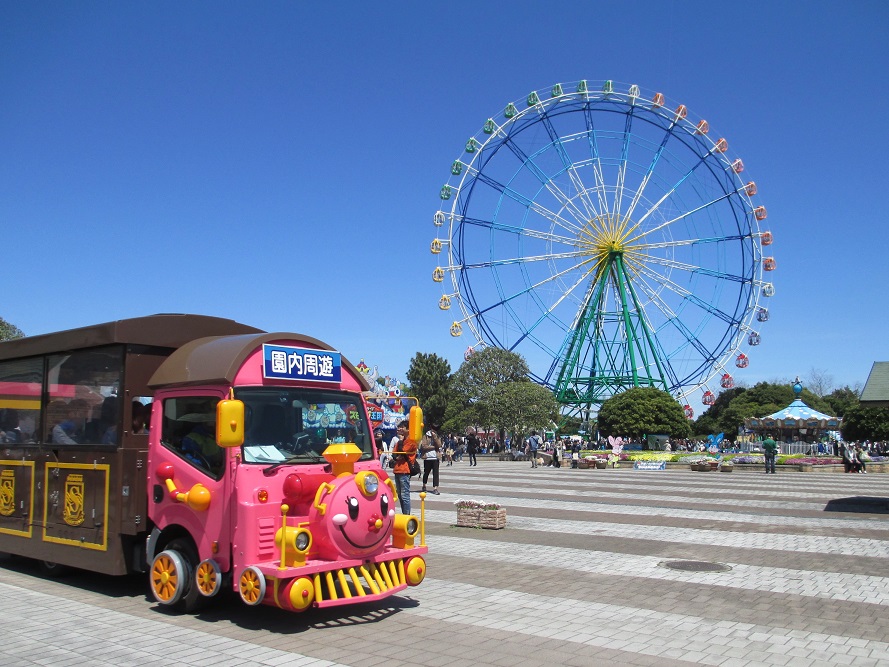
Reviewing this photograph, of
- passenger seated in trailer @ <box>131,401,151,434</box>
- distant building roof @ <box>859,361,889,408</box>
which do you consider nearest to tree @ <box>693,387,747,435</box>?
distant building roof @ <box>859,361,889,408</box>

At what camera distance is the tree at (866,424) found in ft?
177

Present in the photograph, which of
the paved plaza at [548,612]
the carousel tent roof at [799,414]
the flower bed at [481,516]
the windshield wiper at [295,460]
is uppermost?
the carousel tent roof at [799,414]

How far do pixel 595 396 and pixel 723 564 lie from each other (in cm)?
4393

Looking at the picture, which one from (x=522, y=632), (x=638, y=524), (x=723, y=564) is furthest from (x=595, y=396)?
(x=522, y=632)

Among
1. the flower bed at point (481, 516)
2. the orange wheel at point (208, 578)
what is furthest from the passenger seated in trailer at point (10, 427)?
the flower bed at point (481, 516)

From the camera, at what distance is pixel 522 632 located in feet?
21.4

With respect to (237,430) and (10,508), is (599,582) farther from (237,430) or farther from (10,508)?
(10,508)

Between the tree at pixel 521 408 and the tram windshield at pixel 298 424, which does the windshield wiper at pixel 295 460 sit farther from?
the tree at pixel 521 408

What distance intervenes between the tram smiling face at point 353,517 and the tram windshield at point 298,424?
64cm

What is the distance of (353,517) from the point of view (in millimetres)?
6594

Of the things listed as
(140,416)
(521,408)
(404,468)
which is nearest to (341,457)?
(140,416)

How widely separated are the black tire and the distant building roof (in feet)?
42.0

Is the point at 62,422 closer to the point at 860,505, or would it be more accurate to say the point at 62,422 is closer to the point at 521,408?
the point at 860,505

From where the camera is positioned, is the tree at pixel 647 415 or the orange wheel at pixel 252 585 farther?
the tree at pixel 647 415
